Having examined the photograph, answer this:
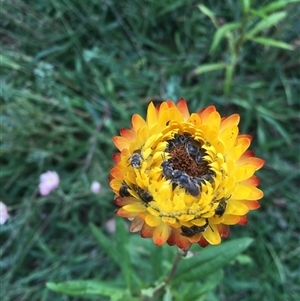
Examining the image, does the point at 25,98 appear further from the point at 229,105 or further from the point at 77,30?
the point at 229,105

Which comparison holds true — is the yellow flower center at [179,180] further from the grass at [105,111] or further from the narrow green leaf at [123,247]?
the grass at [105,111]

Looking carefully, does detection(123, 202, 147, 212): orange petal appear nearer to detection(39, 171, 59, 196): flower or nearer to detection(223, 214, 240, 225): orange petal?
detection(223, 214, 240, 225): orange petal

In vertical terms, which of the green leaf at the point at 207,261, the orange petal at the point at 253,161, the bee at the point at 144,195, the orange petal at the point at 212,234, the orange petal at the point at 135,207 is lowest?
the green leaf at the point at 207,261

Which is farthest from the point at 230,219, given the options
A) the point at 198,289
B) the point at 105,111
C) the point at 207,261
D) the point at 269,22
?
the point at 105,111

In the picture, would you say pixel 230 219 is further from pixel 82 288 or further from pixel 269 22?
pixel 269 22

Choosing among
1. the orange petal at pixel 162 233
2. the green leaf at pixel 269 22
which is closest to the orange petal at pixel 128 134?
the orange petal at pixel 162 233

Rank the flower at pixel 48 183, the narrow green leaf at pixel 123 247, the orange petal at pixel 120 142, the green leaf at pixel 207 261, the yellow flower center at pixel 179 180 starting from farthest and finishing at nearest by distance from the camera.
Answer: the flower at pixel 48 183
the narrow green leaf at pixel 123 247
the green leaf at pixel 207 261
the orange petal at pixel 120 142
the yellow flower center at pixel 179 180

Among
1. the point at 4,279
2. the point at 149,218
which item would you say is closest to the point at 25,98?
the point at 4,279
